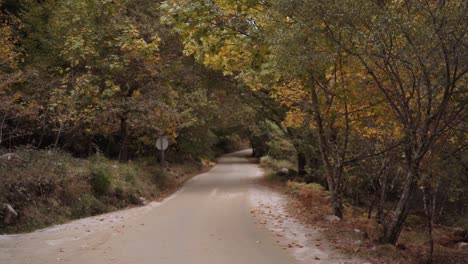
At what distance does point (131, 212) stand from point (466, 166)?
34.9 ft

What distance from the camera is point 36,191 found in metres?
12.4

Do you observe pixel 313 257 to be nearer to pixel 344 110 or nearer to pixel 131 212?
pixel 344 110

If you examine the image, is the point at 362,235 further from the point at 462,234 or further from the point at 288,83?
the point at 462,234

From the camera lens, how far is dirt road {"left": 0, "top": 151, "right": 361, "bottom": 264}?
8234mm

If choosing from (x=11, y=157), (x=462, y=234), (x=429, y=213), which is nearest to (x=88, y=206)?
(x=11, y=157)

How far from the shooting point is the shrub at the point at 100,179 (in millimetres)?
15641

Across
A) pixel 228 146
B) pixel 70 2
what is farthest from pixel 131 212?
pixel 228 146

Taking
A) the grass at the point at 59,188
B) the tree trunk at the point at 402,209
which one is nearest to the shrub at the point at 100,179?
the grass at the point at 59,188

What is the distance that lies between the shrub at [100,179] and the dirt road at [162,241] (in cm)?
156

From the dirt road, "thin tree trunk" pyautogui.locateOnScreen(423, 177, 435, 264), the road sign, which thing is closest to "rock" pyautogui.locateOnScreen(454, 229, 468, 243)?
"thin tree trunk" pyautogui.locateOnScreen(423, 177, 435, 264)

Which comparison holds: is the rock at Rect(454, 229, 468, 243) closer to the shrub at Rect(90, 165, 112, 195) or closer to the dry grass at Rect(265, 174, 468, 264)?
the dry grass at Rect(265, 174, 468, 264)

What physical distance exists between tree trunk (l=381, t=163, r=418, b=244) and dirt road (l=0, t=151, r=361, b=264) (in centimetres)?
163

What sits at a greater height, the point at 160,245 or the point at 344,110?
the point at 344,110

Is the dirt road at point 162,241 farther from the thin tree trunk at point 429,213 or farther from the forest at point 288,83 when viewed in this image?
the thin tree trunk at point 429,213
